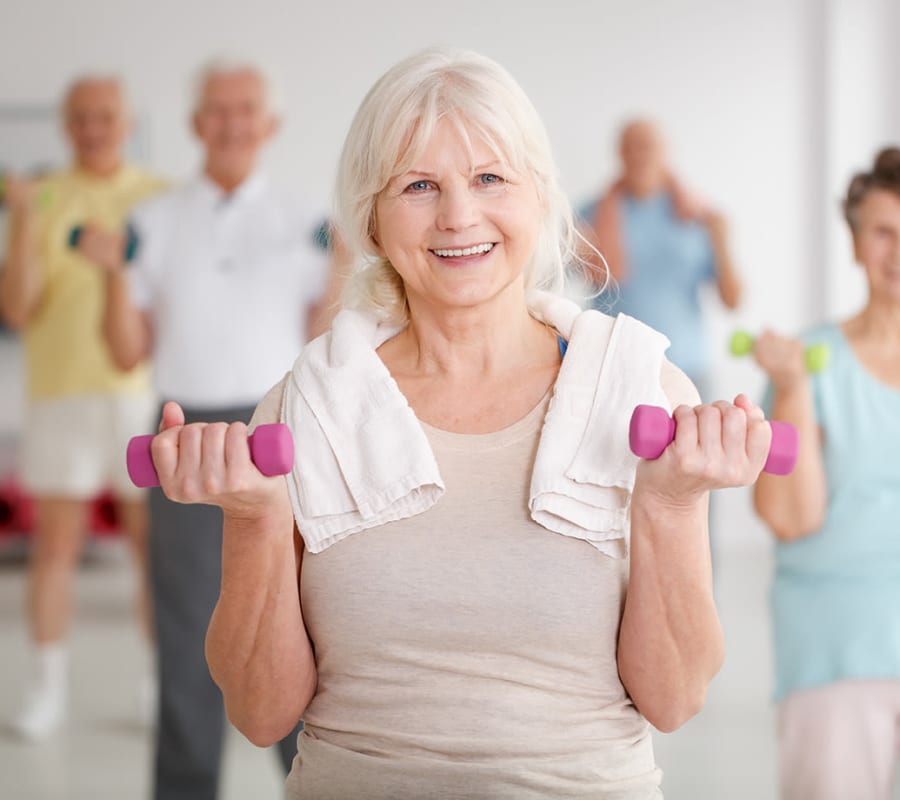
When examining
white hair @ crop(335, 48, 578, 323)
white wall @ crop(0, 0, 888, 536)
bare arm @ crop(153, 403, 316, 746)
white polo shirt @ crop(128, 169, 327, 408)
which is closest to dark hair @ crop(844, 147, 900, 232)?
white hair @ crop(335, 48, 578, 323)

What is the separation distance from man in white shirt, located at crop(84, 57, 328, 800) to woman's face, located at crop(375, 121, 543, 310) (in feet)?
4.27

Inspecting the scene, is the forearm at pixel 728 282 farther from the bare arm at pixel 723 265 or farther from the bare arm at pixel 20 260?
the bare arm at pixel 20 260

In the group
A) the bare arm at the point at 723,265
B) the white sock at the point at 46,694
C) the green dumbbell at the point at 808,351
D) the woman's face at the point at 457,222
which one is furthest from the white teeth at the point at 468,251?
the bare arm at the point at 723,265

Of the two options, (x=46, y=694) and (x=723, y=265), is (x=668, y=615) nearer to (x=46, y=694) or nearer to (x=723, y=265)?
(x=46, y=694)

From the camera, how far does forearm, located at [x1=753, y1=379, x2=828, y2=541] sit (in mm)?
2049

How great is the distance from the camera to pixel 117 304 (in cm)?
292

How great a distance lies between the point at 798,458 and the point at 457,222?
0.84 metres

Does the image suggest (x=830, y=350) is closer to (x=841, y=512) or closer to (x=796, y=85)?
(x=841, y=512)

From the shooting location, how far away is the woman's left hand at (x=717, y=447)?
1271 millimetres

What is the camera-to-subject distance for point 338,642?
1.45 m

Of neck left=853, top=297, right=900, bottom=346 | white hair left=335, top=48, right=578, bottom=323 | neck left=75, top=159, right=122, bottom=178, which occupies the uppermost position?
neck left=75, top=159, right=122, bottom=178

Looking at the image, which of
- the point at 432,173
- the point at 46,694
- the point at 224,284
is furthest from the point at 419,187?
the point at 46,694

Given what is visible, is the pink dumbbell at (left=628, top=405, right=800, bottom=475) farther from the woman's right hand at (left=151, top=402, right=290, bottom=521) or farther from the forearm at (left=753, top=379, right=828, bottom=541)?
the forearm at (left=753, top=379, right=828, bottom=541)

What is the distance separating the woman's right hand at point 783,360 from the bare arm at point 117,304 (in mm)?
1422
